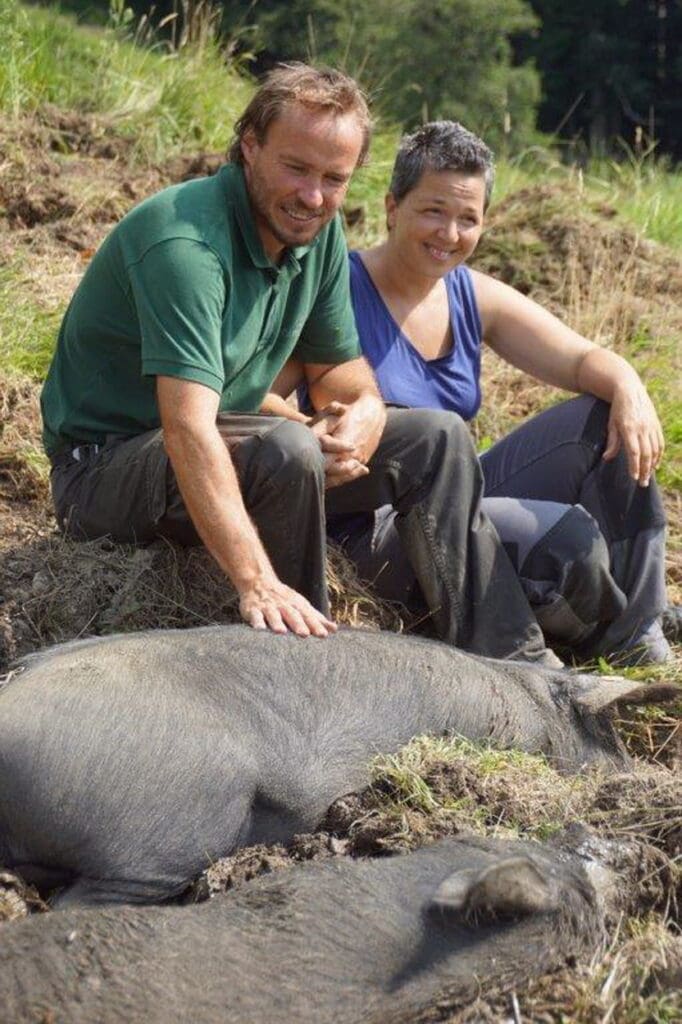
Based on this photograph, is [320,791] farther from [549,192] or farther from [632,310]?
[549,192]

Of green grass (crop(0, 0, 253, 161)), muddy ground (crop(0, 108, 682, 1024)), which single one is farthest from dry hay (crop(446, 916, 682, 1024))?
green grass (crop(0, 0, 253, 161))

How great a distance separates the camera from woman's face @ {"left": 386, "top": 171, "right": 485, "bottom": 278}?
5.46 metres

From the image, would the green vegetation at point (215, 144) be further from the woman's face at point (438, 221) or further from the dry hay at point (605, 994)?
the dry hay at point (605, 994)

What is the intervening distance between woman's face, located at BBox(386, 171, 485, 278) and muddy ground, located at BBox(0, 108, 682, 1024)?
3.55 feet

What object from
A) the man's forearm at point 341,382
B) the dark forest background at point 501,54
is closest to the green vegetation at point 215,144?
the man's forearm at point 341,382

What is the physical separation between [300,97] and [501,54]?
19.5m

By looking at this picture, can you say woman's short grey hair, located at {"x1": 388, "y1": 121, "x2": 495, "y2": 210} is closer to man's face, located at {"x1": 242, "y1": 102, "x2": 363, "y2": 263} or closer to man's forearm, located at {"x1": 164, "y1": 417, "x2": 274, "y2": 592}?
man's face, located at {"x1": 242, "y1": 102, "x2": 363, "y2": 263}

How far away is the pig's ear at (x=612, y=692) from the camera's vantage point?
427 cm

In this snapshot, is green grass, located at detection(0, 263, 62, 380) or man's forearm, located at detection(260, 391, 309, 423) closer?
man's forearm, located at detection(260, 391, 309, 423)

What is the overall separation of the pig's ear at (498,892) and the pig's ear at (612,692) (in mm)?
1122

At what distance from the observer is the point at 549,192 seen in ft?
28.8

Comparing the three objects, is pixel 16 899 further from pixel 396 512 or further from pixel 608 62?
pixel 608 62

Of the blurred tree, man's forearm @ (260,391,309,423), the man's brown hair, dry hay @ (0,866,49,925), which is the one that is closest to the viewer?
dry hay @ (0,866,49,925)

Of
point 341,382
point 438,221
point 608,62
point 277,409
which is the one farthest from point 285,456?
point 608,62
